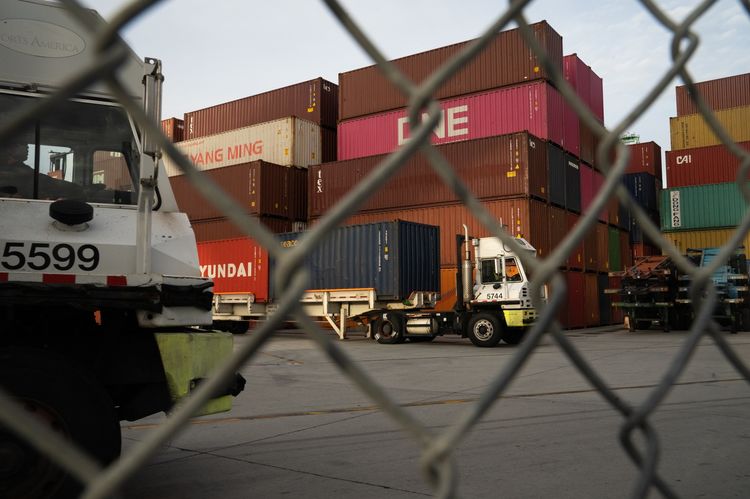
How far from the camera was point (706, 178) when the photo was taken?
1014 inches

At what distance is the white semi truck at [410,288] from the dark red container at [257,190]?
4330mm

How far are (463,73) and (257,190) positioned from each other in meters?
8.35

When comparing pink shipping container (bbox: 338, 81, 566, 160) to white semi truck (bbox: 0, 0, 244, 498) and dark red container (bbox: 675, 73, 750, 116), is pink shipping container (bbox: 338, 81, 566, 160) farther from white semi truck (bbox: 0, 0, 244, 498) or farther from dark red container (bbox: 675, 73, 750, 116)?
white semi truck (bbox: 0, 0, 244, 498)

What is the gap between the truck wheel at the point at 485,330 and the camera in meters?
14.4

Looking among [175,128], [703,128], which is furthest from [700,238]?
[175,128]

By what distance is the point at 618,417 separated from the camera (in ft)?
17.7

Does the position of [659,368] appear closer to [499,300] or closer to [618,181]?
[499,300]

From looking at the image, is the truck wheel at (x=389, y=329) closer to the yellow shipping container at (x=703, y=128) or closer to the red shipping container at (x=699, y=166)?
the red shipping container at (x=699, y=166)

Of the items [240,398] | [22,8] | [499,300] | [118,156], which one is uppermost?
[22,8]

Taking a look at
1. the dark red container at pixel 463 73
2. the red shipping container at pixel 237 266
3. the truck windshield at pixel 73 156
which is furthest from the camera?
the dark red container at pixel 463 73

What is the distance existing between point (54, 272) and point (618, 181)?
2746mm

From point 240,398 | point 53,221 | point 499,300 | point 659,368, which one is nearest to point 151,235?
point 53,221

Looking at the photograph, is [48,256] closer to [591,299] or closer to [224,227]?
[224,227]

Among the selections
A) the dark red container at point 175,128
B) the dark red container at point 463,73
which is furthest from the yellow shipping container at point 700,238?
the dark red container at point 175,128
